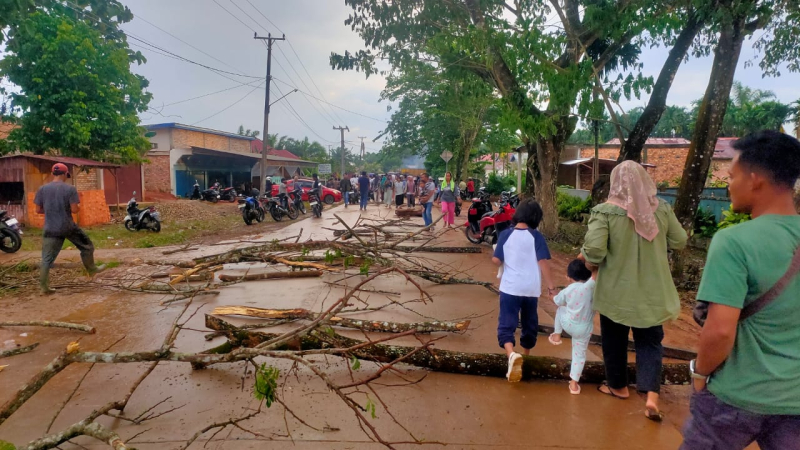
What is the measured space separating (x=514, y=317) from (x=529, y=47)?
221 inches

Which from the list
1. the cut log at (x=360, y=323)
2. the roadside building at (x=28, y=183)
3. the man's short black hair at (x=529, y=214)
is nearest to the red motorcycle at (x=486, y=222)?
the cut log at (x=360, y=323)

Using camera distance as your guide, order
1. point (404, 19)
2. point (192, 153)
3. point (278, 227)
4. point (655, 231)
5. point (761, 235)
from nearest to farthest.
Result: point (761, 235) → point (655, 231) → point (404, 19) → point (278, 227) → point (192, 153)

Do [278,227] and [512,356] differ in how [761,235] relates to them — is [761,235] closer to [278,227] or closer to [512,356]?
[512,356]

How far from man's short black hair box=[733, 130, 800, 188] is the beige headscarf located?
135 centimetres

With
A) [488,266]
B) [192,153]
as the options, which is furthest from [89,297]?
[192,153]

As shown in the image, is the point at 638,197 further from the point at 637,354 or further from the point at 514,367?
the point at 514,367

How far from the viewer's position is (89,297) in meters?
6.34

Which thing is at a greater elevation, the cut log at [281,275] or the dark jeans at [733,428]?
the dark jeans at [733,428]

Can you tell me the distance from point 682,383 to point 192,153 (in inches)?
1125

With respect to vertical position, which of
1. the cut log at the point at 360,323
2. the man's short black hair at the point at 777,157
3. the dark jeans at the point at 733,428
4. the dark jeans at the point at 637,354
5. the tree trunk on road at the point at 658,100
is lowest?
the cut log at the point at 360,323

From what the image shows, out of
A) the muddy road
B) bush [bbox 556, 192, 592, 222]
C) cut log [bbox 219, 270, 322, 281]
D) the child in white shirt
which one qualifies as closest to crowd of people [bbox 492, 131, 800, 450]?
the muddy road

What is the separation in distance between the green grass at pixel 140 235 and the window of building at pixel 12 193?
131 cm

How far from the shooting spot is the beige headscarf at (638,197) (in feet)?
10.3

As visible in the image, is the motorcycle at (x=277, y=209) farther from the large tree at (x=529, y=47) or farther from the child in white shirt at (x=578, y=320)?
the child in white shirt at (x=578, y=320)
